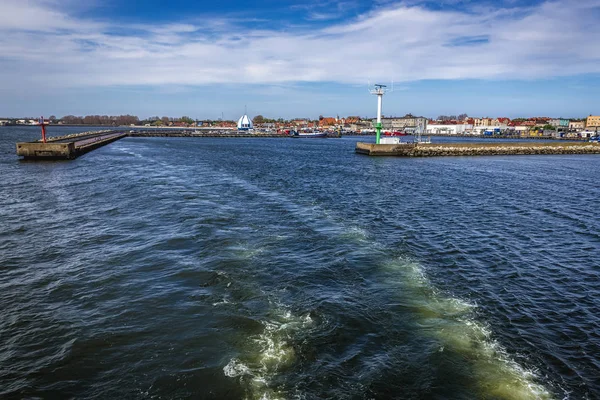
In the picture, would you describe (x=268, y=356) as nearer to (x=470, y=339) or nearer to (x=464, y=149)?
(x=470, y=339)

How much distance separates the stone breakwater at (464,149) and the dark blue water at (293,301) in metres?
47.0

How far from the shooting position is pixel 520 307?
12.1 meters

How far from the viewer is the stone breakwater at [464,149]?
71500 mm

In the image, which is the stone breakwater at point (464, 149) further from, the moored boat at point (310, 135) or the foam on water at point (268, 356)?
the moored boat at point (310, 135)

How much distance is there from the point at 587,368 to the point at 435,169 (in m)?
45.7

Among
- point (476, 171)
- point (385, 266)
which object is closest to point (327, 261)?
point (385, 266)

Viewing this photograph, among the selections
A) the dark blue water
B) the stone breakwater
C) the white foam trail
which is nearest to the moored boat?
the stone breakwater

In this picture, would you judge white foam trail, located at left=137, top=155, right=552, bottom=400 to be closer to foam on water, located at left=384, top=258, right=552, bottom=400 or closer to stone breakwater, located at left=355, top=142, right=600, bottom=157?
foam on water, located at left=384, top=258, right=552, bottom=400

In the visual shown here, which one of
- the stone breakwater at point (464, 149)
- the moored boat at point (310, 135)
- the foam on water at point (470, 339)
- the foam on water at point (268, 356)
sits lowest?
the foam on water at point (470, 339)

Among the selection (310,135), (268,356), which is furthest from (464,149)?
(310,135)

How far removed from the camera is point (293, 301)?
11.8 metres

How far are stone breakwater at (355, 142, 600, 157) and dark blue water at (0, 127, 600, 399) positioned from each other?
47013mm

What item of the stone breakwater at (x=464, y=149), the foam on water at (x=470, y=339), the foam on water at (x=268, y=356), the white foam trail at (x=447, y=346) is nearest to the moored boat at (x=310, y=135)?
the stone breakwater at (x=464, y=149)

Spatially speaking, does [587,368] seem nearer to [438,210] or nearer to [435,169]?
[438,210]
